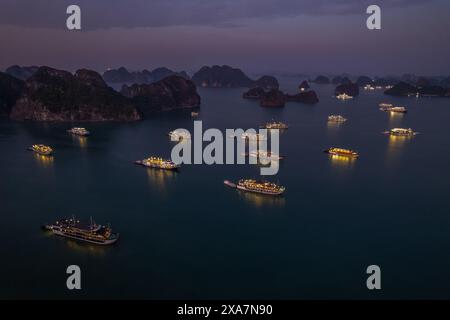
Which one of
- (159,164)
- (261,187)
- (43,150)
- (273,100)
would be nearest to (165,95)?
(273,100)

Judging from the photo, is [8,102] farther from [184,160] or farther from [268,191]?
[268,191]

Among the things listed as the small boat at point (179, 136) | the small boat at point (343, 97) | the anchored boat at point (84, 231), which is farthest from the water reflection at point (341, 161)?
the small boat at point (343, 97)

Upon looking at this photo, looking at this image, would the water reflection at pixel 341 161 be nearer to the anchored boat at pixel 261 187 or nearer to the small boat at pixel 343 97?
the anchored boat at pixel 261 187

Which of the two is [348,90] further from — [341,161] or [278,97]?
[341,161]

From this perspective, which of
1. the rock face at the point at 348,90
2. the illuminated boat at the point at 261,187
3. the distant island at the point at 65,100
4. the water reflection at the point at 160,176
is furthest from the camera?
the rock face at the point at 348,90

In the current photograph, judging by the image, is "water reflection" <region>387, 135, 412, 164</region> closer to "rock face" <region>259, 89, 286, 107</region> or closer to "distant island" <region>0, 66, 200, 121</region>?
"rock face" <region>259, 89, 286, 107</region>
